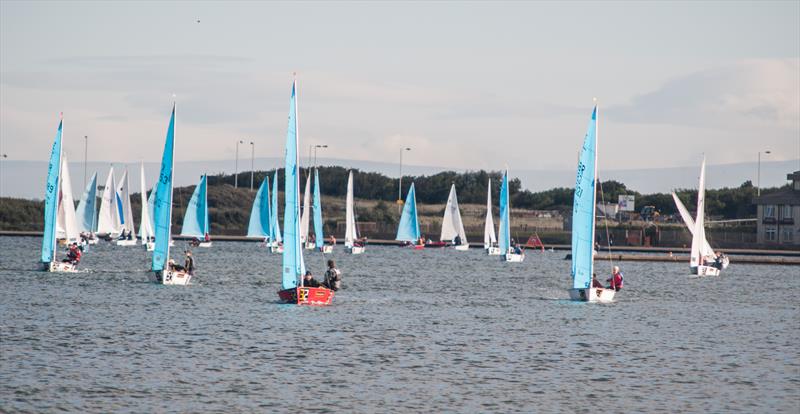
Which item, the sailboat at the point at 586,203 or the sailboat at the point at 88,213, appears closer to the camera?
the sailboat at the point at 586,203

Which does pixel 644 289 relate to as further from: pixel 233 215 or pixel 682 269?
pixel 233 215

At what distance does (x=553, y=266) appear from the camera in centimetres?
10169

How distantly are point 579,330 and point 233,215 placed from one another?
15295cm

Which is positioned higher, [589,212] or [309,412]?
[589,212]

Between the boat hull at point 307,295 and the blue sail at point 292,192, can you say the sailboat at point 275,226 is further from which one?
the blue sail at point 292,192

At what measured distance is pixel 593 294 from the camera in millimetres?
56469

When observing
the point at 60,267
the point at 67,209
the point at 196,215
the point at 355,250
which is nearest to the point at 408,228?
the point at 355,250

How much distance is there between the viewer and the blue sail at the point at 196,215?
112m

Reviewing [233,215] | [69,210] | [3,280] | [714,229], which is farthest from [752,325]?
[233,215]

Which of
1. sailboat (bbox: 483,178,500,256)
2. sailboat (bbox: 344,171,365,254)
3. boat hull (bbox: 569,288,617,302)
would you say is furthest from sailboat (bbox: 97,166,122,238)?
boat hull (bbox: 569,288,617,302)

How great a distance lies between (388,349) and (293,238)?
972 centimetres

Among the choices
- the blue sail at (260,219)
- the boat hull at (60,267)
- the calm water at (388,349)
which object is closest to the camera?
the calm water at (388,349)

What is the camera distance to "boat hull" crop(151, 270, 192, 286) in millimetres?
61700

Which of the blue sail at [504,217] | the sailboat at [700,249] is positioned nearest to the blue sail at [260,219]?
the blue sail at [504,217]
